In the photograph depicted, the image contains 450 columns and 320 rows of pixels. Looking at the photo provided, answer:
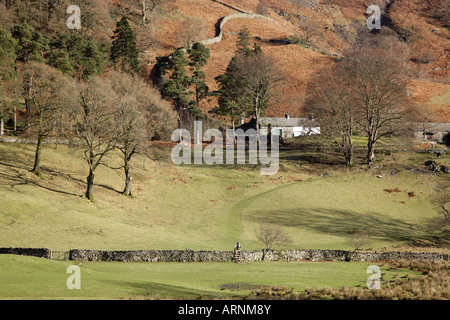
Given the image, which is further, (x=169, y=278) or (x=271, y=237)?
(x=271, y=237)

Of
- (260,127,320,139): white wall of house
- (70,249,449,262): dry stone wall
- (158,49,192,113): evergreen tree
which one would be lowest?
(70,249,449,262): dry stone wall

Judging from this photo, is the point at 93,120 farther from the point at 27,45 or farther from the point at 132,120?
the point at 27,45

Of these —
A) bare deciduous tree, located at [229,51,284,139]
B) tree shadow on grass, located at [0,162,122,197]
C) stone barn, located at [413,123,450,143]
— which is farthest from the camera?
stone barn, located at [413,123,450,143]

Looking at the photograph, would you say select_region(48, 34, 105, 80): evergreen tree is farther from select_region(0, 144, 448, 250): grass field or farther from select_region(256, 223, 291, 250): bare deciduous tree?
select_region(256, 223, 291, 250): bare deciduous tree

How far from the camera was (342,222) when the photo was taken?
5600cm

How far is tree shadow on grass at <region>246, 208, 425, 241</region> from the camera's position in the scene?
172 ft

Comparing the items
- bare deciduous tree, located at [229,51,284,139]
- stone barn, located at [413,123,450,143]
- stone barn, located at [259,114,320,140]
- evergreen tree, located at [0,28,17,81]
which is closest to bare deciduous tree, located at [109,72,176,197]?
evergreen tree, located at [0,28,17,81]

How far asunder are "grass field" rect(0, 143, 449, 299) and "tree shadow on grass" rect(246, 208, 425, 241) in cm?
13

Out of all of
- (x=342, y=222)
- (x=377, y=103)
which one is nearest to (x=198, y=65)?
(x=377, y=103)

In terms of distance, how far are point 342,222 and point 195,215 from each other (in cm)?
1852

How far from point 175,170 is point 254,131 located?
30127 mm
